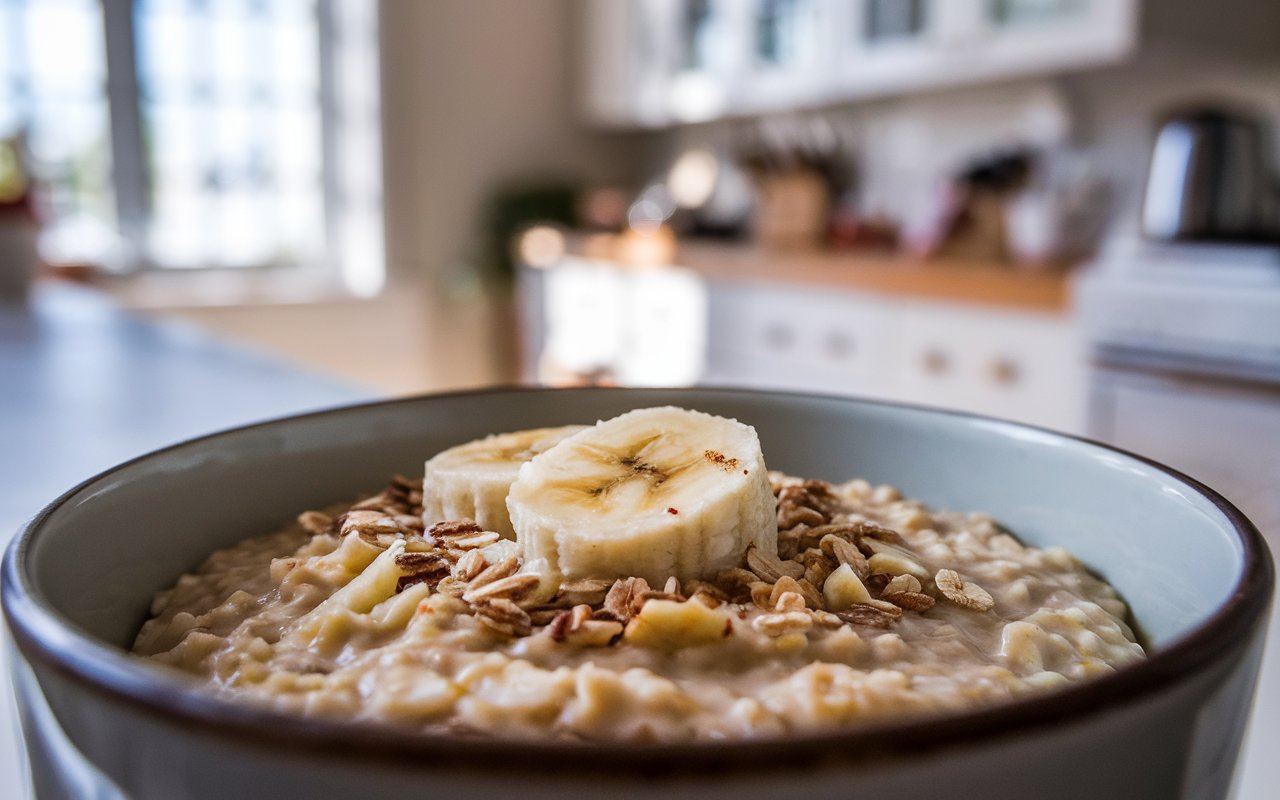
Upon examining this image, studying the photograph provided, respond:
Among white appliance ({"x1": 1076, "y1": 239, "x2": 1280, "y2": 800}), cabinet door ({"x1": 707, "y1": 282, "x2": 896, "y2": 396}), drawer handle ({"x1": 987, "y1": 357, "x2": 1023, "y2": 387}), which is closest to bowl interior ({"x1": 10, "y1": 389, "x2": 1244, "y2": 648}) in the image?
white appliance ({"x1": 1076, "y1": 239, "x2": 1280, "y2": 800})

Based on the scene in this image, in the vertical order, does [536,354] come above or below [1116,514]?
below

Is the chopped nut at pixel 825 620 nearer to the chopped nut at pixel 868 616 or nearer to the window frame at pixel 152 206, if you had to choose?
the chopped nut at pixel 868 616

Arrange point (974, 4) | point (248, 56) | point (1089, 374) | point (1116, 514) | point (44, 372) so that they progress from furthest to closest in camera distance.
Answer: point (248, 56), point (974, 4), point (1089, 374), point (44, 372), point (1116, 514)

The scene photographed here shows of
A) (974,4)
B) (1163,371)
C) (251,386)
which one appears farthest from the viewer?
(974,4)

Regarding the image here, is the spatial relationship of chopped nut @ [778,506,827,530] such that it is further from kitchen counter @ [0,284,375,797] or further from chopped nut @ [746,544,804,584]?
kitchen counter @ [0,284,375,797]

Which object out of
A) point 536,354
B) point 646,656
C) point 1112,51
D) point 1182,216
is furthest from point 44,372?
point 536,354

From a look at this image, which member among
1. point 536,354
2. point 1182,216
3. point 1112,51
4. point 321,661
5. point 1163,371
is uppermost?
point 1112,51

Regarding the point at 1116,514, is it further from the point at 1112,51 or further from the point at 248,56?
the point at 248,56
